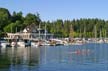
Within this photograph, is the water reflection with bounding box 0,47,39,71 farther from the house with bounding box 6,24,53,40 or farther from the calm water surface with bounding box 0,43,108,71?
the house with bounding box 6,24,53,40

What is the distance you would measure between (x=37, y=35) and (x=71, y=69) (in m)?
134

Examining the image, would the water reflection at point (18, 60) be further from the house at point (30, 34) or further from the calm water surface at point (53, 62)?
the house at point (30, 34)

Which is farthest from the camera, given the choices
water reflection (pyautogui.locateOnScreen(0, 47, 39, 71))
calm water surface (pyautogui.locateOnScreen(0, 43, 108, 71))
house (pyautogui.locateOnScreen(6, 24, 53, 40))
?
house (pyautogui.locateOnScreen(6, 24, 53, 40))

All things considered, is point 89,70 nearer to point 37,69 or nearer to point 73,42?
point 37,69

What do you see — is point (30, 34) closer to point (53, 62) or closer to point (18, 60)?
point (18, 60)

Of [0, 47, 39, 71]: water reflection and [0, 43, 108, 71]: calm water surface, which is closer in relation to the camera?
[0, 43, 108, 71]: calm water surface

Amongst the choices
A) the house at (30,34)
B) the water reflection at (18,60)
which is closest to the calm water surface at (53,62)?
the water reflection at (18,60)

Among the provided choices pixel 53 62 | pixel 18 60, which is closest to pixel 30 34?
pixel 18 60

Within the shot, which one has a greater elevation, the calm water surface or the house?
the house

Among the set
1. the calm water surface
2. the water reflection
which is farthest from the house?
the calm water surface

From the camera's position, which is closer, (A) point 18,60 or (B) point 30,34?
(A) point 18,60

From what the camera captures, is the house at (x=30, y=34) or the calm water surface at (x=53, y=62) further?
the house at (x=30, y=34)

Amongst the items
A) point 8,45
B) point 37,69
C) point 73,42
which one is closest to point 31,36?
point 73,42

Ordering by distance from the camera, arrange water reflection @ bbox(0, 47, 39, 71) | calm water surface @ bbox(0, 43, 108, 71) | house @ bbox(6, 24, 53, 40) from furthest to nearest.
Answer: house @ bbox(6, 24, 53, 40), water reflection @ bbox(0, 47, 39, 71), calm water surface @ bbox(0, 43, 108, 71)
